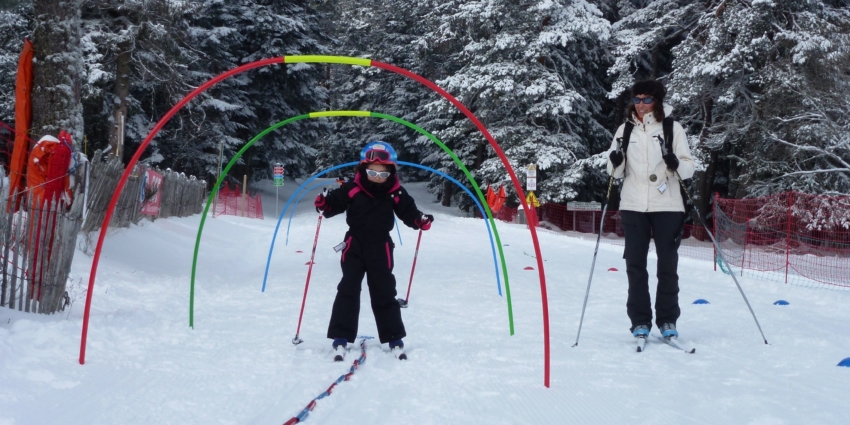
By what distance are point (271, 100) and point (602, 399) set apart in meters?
32.0

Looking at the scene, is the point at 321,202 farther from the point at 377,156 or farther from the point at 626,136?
the point at 626,136

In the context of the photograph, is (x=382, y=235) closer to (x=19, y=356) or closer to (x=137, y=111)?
(x=19, y=356)

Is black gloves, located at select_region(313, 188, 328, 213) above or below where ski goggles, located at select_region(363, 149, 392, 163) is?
below

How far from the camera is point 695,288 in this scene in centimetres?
900

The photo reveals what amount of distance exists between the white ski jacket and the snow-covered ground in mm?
1022

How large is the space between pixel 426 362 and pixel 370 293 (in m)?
0.73

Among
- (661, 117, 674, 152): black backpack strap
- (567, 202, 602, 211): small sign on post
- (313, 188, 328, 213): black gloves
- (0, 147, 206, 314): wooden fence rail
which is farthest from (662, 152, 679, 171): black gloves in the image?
(567, 202, 602, 211): small sign on post

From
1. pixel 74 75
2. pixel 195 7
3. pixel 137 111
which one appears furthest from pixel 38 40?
pixel 137 111

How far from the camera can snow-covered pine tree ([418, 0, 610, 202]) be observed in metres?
25.3

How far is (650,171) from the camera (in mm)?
5180

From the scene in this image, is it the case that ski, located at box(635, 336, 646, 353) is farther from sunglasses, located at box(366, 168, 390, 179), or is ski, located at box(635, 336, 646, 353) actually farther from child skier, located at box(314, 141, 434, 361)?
sunglasses, located at box(366, 168, 390, 179)

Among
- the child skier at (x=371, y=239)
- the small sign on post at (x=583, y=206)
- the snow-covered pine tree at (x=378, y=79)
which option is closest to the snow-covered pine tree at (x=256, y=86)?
the snow-covered pine tree at (x=378, y=79)

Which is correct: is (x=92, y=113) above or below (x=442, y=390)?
above

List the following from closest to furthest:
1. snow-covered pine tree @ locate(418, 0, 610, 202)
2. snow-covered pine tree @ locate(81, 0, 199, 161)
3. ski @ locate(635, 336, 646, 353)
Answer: ski @ locate(635, 336, 646, 353)
snow-covered pine tree @ locate(81, 0, 199, 161)
snow-covered pine tree @ locate(418, 0, 610, 202)
